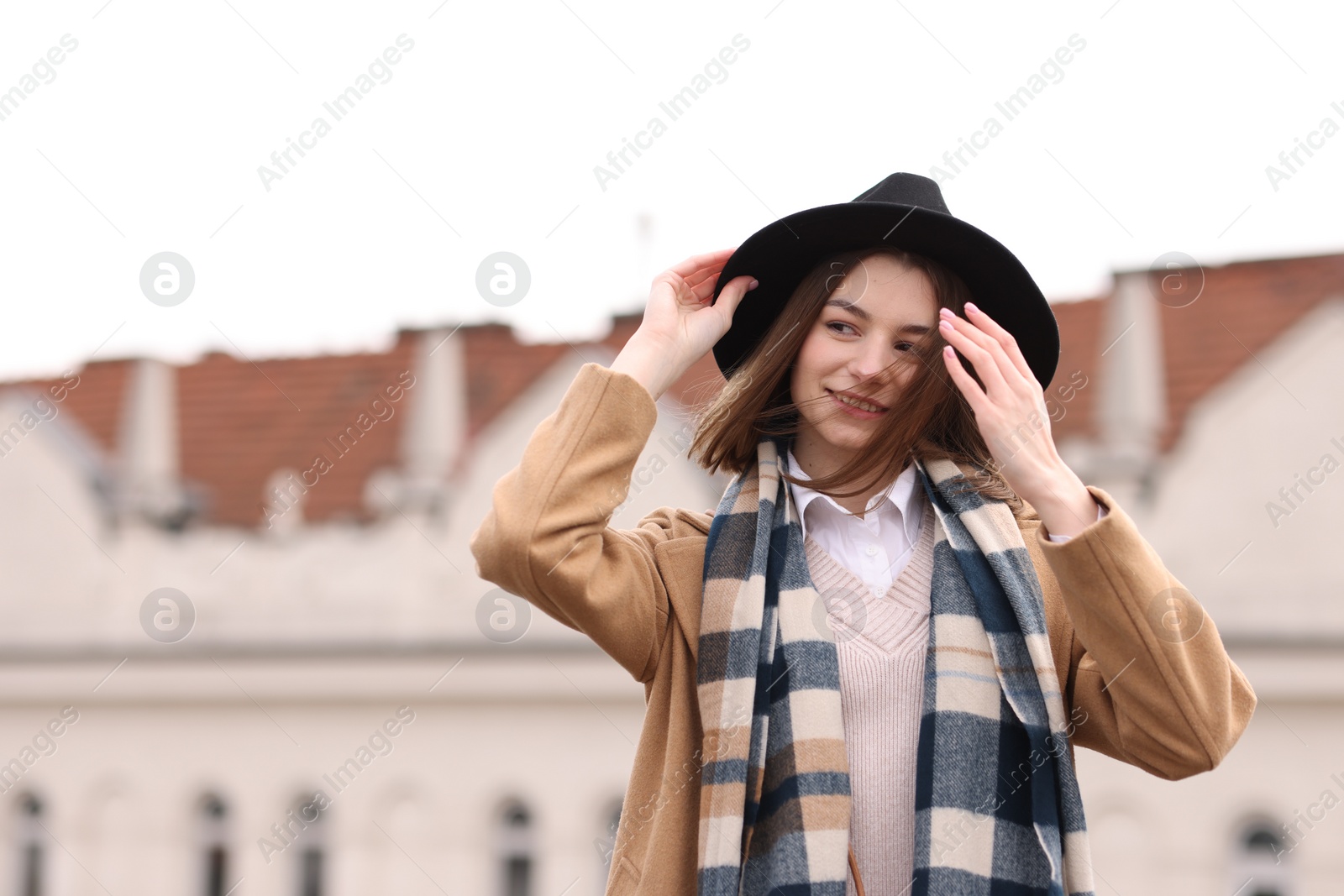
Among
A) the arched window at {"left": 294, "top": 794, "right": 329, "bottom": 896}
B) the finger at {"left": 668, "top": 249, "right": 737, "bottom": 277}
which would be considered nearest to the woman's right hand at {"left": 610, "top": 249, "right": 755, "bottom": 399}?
the finger at {"left": 668, "top": 249, "right": 737, "bottom": 277}

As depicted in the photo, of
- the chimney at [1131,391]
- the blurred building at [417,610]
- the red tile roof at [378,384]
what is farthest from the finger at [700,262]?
the chimney at [1131,391]

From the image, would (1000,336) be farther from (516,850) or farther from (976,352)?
(516,850)

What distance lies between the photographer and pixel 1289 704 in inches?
440

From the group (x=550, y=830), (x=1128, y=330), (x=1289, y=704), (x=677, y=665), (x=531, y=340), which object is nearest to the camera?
(x=677, y=665)

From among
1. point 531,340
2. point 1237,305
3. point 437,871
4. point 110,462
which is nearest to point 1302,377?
point 1237,305

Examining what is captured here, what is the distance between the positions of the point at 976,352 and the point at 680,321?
20.8 inches

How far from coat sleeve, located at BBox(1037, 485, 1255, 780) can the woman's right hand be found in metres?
0.68

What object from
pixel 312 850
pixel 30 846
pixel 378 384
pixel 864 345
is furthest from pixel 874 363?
pixel 30 846

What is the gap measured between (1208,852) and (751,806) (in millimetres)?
10769

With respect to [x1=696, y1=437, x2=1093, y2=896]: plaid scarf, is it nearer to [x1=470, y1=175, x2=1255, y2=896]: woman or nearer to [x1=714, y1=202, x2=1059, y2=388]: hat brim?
[x1=470, y1=175, x2=1255, y2=896]: woman

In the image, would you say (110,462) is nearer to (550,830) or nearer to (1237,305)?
(550,830)

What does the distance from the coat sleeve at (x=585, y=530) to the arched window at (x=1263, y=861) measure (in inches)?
427

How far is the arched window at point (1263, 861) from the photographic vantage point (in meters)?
11.2

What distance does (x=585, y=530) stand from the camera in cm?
203
